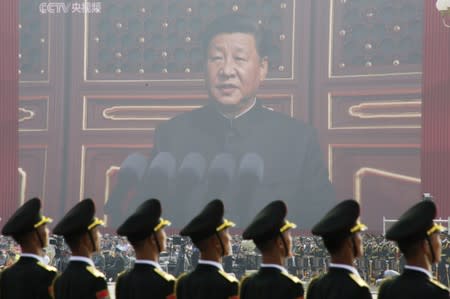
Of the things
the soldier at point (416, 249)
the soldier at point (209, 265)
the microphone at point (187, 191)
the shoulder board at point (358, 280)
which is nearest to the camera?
the soldier at point (416, 249)

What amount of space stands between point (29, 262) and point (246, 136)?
18.7 metres

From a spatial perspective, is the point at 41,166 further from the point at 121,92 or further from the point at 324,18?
the point at 324,18

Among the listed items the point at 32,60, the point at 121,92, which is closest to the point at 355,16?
the point at 121,92

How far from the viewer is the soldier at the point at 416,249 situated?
540 centimetres

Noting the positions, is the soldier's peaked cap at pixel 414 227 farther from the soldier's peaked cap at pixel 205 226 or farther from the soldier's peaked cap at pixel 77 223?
the soldier's peaked cap at pixel 77 223

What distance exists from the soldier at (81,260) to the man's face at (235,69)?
1893 centimetres

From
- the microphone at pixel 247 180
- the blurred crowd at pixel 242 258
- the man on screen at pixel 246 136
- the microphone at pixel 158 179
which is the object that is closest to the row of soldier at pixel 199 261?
the blurred crowd at pixel 242 258

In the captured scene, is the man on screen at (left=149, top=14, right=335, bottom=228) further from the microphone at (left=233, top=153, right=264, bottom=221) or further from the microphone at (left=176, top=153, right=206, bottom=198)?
the microphone at (left=176, top=153, right=206, bottom=198)

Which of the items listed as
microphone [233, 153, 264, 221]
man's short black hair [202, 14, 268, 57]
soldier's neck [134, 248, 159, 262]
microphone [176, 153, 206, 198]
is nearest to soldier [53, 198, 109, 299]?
soldier's neck [134, 248, 159, 262]

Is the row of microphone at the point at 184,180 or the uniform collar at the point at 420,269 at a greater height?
the uniform collar at the point at 420,269

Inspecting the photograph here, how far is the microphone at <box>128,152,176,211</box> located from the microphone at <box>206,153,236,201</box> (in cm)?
101

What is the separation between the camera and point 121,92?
26453 millimetres

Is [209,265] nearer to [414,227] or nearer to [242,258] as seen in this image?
[414,227]

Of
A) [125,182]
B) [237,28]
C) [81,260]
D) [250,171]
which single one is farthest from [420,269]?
[125,182]
